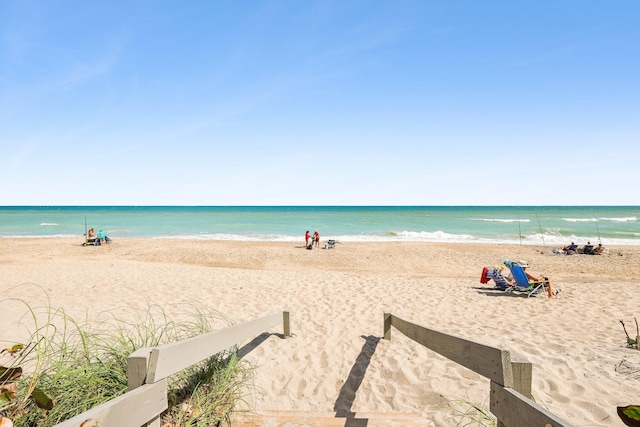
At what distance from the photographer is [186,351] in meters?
2.39

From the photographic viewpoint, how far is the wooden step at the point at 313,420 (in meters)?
2.98

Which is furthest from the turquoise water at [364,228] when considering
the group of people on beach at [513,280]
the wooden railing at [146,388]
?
the wooden railing at [146,388]

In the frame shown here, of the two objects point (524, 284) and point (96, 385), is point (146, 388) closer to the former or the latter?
point (96, 385)

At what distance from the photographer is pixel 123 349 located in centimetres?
293

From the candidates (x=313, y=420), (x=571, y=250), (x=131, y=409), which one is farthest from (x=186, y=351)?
(x=571, y=250)

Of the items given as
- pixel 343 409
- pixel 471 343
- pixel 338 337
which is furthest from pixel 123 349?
pixel 338 337

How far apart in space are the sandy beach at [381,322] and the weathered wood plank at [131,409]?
189cm

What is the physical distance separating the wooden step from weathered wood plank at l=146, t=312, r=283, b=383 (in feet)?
2.10

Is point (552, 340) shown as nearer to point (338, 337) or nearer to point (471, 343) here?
point (338, 337)

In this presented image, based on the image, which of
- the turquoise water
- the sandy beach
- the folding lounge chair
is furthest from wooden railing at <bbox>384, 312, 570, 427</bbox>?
the turquoise water

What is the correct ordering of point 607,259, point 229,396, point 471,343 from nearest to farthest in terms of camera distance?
point 471,343 → point 229,396 → point 607,259

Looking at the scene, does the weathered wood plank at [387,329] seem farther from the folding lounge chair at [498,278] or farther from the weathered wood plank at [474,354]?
the folding lounge chair at [498,278]

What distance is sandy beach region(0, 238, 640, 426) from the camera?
13.0 ft

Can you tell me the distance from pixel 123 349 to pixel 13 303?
705 cm
